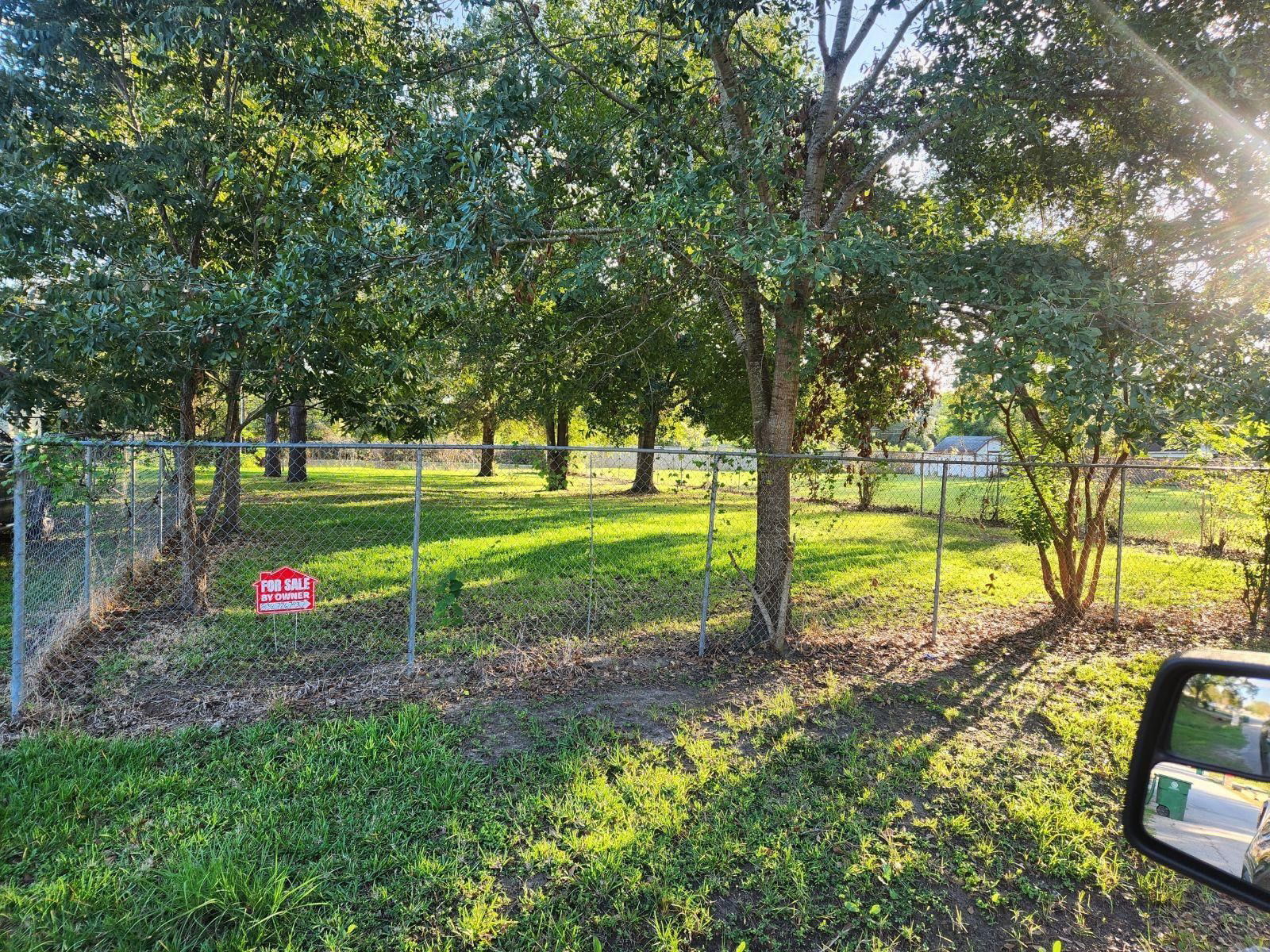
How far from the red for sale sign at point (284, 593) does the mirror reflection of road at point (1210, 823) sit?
477cm

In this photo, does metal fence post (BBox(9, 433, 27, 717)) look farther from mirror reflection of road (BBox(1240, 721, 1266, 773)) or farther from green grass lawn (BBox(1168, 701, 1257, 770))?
mirror reflection of road (BBox(1240, 721, 1266, 773))

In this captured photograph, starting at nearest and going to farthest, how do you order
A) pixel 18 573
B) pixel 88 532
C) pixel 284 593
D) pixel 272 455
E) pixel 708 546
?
pixel 18 573 → pixel 284 593 → pixel 88 532 → pixel 708 546 → pixel 272 455

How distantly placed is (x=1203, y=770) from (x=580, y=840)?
244 centimetres

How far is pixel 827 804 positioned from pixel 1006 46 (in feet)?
18.3

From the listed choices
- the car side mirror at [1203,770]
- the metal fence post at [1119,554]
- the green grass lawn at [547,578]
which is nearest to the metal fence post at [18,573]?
the green grass lawn at [547,578]

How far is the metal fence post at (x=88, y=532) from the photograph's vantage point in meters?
4.49

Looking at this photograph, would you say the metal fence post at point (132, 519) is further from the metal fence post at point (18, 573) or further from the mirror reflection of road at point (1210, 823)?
the mirror reflection of road at point (1210, 823)

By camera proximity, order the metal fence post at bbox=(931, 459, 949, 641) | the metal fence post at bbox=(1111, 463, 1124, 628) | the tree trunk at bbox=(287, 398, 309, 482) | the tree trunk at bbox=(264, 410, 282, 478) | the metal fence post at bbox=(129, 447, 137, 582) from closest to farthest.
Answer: the metal fence post at bbox=(931, 459, 949, 641)
the metal fence post at bbox=(129, 447, 137, 582)
the metal fence post at bbox=(1111, 463, 1124, 628)
the tree trunk at bbox=(287, 398, 309, 482)
the tree trunk at bbox=(264, 410, 282, 478)

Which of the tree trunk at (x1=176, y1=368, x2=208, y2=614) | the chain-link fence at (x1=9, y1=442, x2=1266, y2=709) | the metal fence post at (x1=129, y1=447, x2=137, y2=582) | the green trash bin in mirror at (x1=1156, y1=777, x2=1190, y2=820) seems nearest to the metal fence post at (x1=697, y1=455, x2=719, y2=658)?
the chain-link fence at (x1=9, y1=442, x2=1266, y2=709)

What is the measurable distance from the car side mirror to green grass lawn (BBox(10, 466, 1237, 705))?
4197 mm

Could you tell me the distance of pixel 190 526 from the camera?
6523 millimetres

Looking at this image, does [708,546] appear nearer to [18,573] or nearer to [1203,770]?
[1203,770]

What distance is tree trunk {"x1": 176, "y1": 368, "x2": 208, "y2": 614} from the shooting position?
20.9 feet

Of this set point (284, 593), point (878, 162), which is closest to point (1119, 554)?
point (878, 162)
